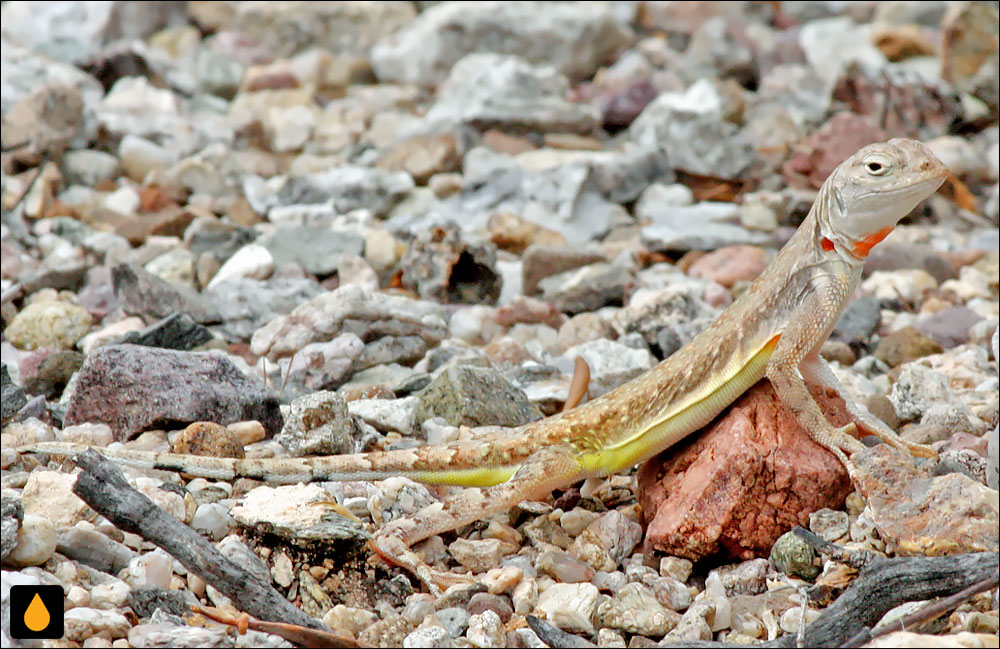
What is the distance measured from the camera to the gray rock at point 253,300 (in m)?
8.02

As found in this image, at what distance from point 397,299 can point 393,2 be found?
30.3 feet

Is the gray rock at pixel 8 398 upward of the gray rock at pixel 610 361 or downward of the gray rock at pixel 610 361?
upward

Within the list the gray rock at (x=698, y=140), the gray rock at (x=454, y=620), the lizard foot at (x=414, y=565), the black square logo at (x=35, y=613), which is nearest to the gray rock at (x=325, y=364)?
the lizard foot at (x=414, y=565)

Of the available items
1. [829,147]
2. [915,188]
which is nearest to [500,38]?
[829,147]

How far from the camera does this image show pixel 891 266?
954 cm

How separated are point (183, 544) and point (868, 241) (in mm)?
3290

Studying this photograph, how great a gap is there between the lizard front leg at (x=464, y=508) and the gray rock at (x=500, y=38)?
1028cm

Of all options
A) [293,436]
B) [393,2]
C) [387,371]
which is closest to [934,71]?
[393,2]

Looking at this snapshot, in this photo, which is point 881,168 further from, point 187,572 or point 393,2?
point 393,2

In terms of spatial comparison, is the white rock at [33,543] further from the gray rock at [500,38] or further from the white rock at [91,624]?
the gray rock at [500,38]

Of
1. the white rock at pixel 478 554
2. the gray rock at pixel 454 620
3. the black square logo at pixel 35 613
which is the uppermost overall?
the black square logo at pixel 35 613

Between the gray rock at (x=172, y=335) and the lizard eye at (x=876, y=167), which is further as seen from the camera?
the gray rock at (x=172, y=335)

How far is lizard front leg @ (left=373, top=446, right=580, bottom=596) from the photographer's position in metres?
4.74

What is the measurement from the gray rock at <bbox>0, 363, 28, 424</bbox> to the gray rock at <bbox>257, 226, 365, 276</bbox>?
3.29 m
